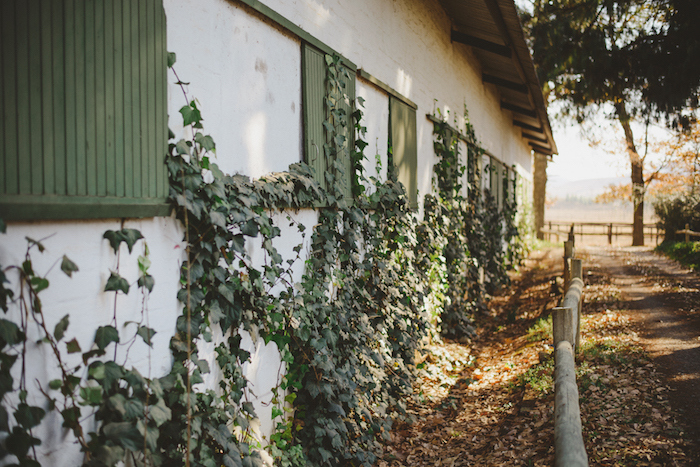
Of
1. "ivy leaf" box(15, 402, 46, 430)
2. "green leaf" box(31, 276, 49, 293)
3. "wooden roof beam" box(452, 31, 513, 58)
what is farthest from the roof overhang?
"ivy leaf" box(15, 402, 46, 430)

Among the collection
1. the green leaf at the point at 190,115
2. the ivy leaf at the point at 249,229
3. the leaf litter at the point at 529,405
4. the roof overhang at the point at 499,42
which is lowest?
the leaf litter at the point at 529,405

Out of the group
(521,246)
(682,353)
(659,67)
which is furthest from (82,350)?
(521,246)

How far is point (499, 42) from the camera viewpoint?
27.6ft

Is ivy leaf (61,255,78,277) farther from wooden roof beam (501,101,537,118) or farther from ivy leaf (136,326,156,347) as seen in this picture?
wooden roof beam (501,101,537,118)

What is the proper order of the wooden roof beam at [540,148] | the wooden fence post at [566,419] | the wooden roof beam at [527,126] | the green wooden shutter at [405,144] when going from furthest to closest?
the wooden roof beam at [540,148], the wooden roof beam at [527,126], the green wooden shutter at [405,144], the wooden fence post at [566,419]

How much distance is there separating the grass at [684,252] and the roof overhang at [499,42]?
514 centimetres

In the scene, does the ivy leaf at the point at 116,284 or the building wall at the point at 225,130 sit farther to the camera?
the ivy leaf at the point at 116,284

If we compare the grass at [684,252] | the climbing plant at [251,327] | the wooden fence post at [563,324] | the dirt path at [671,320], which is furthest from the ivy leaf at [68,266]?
the grass at [684,252]

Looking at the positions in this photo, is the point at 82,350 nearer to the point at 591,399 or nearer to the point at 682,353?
the point at 591,399

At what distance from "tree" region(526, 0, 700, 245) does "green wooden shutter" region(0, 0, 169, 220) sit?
1075 centimetres

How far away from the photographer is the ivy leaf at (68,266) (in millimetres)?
1866

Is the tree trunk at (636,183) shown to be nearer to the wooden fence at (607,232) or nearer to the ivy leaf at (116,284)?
the wooden fence at (607,232)

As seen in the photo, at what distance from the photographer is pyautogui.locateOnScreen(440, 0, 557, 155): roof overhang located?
6691 mm

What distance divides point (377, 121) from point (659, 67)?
8.34m
